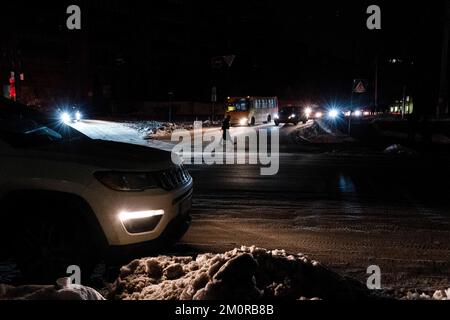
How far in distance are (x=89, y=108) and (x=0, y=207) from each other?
6730 cm

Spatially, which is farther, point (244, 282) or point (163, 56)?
point (163, 56)

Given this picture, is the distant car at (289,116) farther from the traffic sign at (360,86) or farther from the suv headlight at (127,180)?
the suv headlight at (127,180)

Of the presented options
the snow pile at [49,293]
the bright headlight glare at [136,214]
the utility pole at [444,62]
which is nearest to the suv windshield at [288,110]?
the utility pole at [444,62]

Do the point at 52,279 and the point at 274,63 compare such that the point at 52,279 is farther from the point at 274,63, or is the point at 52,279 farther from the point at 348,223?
the point at 274,63

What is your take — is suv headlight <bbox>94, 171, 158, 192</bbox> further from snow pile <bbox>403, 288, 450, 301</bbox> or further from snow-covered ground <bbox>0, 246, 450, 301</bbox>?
snow pile <bbox>403, 288, 450, 301</bbox>

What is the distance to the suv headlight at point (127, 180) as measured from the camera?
4859mm

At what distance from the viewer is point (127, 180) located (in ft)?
16.3

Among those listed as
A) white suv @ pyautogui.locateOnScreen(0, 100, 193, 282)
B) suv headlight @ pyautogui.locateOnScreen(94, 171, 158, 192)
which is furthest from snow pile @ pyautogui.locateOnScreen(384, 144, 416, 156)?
white suv @ pyautogui.locateOnScreen(0, 100, 193, 282)

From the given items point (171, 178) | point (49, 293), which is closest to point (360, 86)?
point (171, 178)

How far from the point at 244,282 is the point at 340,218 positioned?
14.5 ft

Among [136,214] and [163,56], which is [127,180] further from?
[163,56]

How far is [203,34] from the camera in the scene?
94375mm

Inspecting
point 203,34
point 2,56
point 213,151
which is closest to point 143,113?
point 2,56

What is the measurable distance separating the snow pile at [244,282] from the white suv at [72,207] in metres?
0.33
